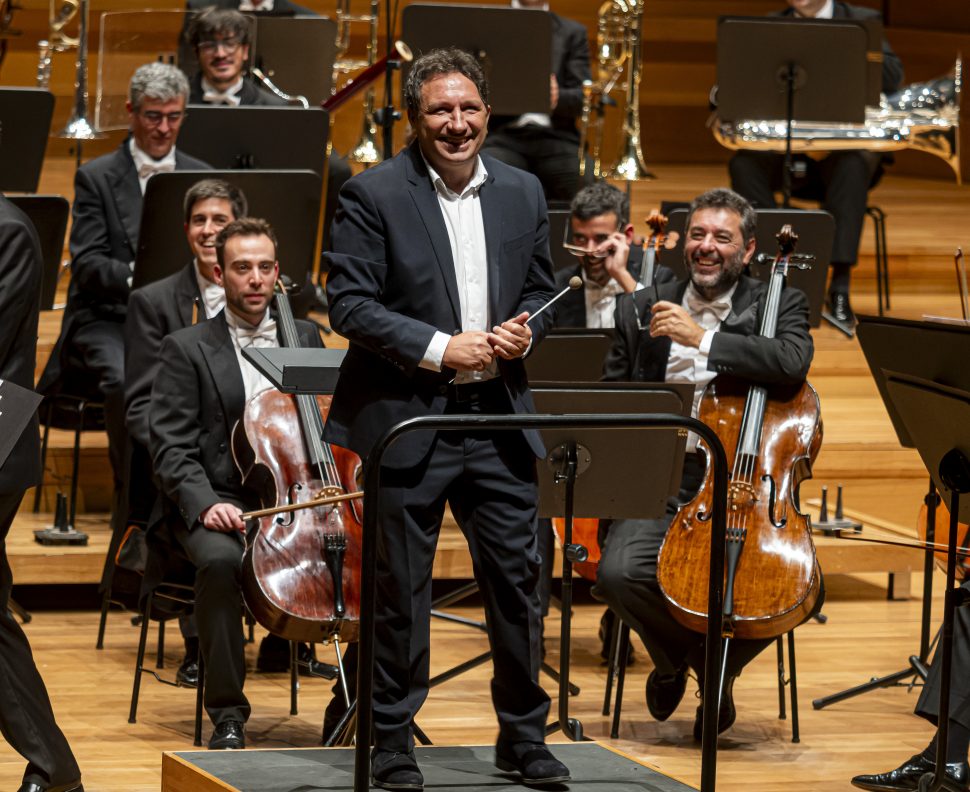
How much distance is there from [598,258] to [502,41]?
1260 mm

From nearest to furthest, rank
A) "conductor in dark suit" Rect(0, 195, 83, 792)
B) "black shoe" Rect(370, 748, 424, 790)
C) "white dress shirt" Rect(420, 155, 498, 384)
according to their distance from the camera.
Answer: "black shoe" Rect(370, 748, 424, 790) → "white dress shirt" Rect(420, 155, 498, 384) → "conductor in dark suit" Rect(0, 195, 83, 792)

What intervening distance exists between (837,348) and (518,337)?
363 cm

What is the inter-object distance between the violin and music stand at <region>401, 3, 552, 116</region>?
2107 millimetres

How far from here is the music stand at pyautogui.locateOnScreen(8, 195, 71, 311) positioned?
14.5 ft

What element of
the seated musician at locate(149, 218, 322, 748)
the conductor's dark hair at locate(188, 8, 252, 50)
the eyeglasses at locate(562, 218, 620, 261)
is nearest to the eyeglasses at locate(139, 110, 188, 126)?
the conductor's dark hair at locate(188, 8, 252, 50)

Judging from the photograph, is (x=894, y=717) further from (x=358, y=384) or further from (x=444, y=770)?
(x=358, y=384)

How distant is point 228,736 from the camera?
12.3ft

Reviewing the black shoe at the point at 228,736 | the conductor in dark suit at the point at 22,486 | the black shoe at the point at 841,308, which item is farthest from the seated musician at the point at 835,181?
the conductor in dark suit at the point at 22,486

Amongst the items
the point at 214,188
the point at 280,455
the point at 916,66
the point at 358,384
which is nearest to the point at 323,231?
the point at 214,188

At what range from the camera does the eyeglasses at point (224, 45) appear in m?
5.57

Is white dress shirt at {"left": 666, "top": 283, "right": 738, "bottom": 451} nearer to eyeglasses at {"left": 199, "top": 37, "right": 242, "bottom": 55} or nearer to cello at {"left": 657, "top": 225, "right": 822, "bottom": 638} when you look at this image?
cello at {"left": 657, "top": 225, "right": 822, "bottom": 638}

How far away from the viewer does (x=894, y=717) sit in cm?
427

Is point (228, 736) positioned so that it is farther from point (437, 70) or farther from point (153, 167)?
point (153, 167)

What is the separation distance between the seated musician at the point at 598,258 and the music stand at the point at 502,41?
1055mm
